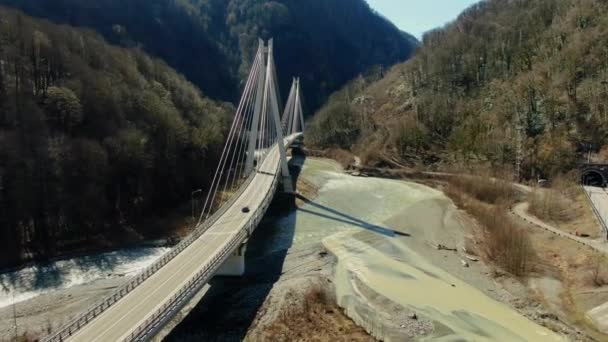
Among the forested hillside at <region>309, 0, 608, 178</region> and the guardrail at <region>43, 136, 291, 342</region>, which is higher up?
the forested hillside at <region>309, 0, 608, 178</region>

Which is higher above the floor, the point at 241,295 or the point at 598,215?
the point at 598,215

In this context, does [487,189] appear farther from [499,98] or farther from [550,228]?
[499,98]

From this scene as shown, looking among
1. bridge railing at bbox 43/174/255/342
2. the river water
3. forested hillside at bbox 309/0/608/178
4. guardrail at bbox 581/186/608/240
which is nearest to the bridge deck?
bridge railing at bbox 43/174/255/342

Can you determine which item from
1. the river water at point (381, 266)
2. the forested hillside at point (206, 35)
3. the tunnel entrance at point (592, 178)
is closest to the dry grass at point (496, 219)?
the river water at point (381, 266)

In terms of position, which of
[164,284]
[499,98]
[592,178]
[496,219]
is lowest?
[164,284]

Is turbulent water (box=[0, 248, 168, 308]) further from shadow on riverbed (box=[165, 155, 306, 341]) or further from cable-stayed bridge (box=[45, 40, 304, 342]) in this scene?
shadow on riverbed (box=[165, 155, 306, 341])

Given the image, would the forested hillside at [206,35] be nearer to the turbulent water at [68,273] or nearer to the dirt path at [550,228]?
the turbulent water at [68,273]

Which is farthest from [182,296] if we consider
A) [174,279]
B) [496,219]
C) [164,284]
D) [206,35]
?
[206,35]
